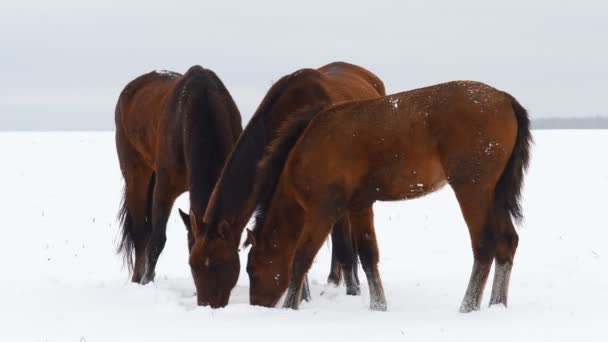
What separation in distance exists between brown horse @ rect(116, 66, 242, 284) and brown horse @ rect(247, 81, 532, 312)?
96cm

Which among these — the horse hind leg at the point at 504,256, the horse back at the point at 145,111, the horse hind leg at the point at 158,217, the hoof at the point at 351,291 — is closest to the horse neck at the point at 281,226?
the hoof at the point at 351,291

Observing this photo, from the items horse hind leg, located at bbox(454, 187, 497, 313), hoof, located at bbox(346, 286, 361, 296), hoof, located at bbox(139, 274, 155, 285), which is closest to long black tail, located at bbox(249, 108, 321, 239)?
horse hind leg, located at bbox(454, 187, 497, 313)

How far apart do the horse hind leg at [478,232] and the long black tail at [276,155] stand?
54.6 inches

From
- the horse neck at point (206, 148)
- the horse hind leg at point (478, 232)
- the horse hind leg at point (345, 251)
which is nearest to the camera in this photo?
the horse hind leg at point (478, 232)

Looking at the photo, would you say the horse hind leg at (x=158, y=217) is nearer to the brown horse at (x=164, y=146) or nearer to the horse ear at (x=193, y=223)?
the brown horse at (x=164, y=146)

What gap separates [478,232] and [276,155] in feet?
5.58

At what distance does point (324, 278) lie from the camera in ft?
30.0

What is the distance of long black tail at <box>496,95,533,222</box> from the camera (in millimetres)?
6125

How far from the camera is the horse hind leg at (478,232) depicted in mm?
5961

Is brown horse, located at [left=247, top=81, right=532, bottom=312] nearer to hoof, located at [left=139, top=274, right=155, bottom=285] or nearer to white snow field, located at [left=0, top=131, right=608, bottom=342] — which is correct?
white snow field, located at [left=0, top=131, right=608, bottom=342]

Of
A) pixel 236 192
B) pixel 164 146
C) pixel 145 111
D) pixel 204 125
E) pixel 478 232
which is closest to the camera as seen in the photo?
pixel 478 232

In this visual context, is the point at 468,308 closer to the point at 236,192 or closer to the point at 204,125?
the point at 236,192

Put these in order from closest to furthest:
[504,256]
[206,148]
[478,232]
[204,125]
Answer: [478,232] → [504,256] → [206,148] → [204,125]

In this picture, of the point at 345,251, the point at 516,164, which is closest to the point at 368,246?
the point at 345,251
